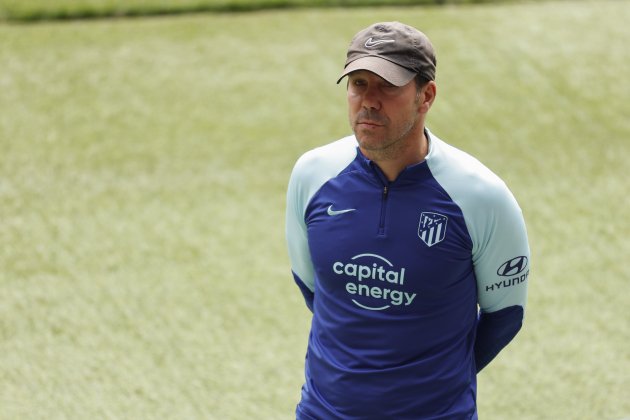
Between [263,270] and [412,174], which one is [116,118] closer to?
[263,270]

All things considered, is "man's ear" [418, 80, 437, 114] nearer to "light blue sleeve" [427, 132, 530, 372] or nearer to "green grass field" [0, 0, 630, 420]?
"light blue sleeve" [427, 132, 530, 372]

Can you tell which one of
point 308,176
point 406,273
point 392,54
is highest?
point 392,54

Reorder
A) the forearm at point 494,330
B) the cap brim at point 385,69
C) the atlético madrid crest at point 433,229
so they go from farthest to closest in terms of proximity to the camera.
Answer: the forearm at point 494,330, the atlético madrid crest at point 433,229, the cap brim at point 385,69

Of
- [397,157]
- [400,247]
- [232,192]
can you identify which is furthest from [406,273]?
[232,192]

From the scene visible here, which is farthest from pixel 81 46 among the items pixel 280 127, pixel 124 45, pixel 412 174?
pixel 412 174

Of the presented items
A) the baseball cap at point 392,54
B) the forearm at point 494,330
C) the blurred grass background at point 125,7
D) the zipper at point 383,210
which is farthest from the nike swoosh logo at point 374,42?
the blurred grass background at point 125,7

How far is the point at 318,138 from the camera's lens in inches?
243

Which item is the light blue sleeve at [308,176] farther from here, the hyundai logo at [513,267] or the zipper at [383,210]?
the hyundai logo at [513,267]

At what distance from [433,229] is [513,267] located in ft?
0.92

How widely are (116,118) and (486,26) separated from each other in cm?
312

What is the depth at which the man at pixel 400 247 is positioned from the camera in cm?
235

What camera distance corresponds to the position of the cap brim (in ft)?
7.48

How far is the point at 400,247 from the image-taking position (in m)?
2.39

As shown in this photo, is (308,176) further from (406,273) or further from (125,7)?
(125,7)
